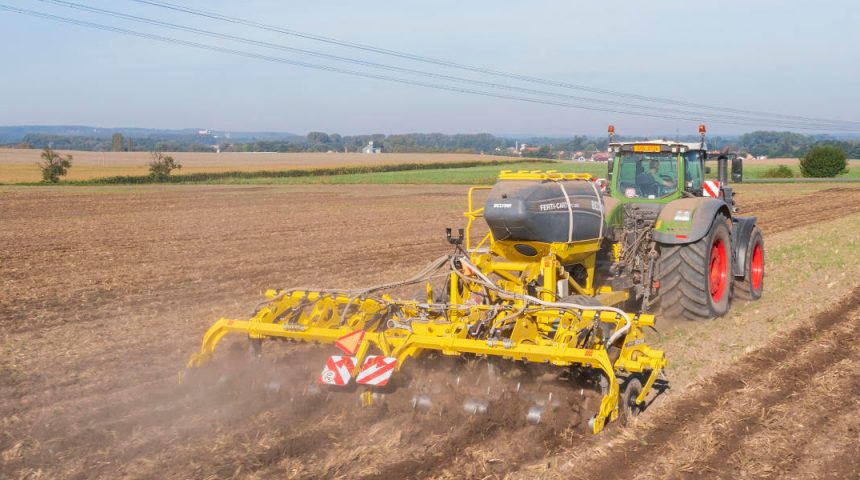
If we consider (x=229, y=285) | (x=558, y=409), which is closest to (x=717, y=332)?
(x=558, y=409)

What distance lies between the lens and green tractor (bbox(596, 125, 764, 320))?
28.5ft

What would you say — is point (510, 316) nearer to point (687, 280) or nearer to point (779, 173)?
point (687, 280)

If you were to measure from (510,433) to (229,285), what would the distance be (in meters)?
7.04

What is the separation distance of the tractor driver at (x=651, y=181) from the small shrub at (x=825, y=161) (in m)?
47.2

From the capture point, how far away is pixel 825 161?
2028 inches

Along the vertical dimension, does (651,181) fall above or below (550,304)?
above

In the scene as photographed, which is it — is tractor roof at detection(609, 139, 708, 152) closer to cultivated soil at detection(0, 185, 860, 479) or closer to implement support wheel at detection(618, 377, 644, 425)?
cultivated soil at detection(0, 185, 860, 479)

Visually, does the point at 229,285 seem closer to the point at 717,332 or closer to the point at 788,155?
the point at 717,332

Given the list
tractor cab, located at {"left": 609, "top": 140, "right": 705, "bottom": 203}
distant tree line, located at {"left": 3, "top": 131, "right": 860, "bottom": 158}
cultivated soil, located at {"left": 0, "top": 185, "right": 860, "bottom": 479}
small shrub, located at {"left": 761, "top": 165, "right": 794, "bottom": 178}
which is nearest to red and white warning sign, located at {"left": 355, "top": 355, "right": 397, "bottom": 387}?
cultivated soil, located at {"left": 0, "top": 185, "right": 860, "bottom": 479}

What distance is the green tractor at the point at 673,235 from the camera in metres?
8.67

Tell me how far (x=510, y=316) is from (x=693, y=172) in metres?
4.63

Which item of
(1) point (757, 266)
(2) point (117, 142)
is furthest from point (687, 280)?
(2) point (117, 142)

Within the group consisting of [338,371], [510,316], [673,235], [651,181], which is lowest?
[338,371]

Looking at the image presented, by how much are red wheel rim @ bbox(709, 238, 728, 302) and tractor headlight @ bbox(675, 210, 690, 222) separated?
0.83m
